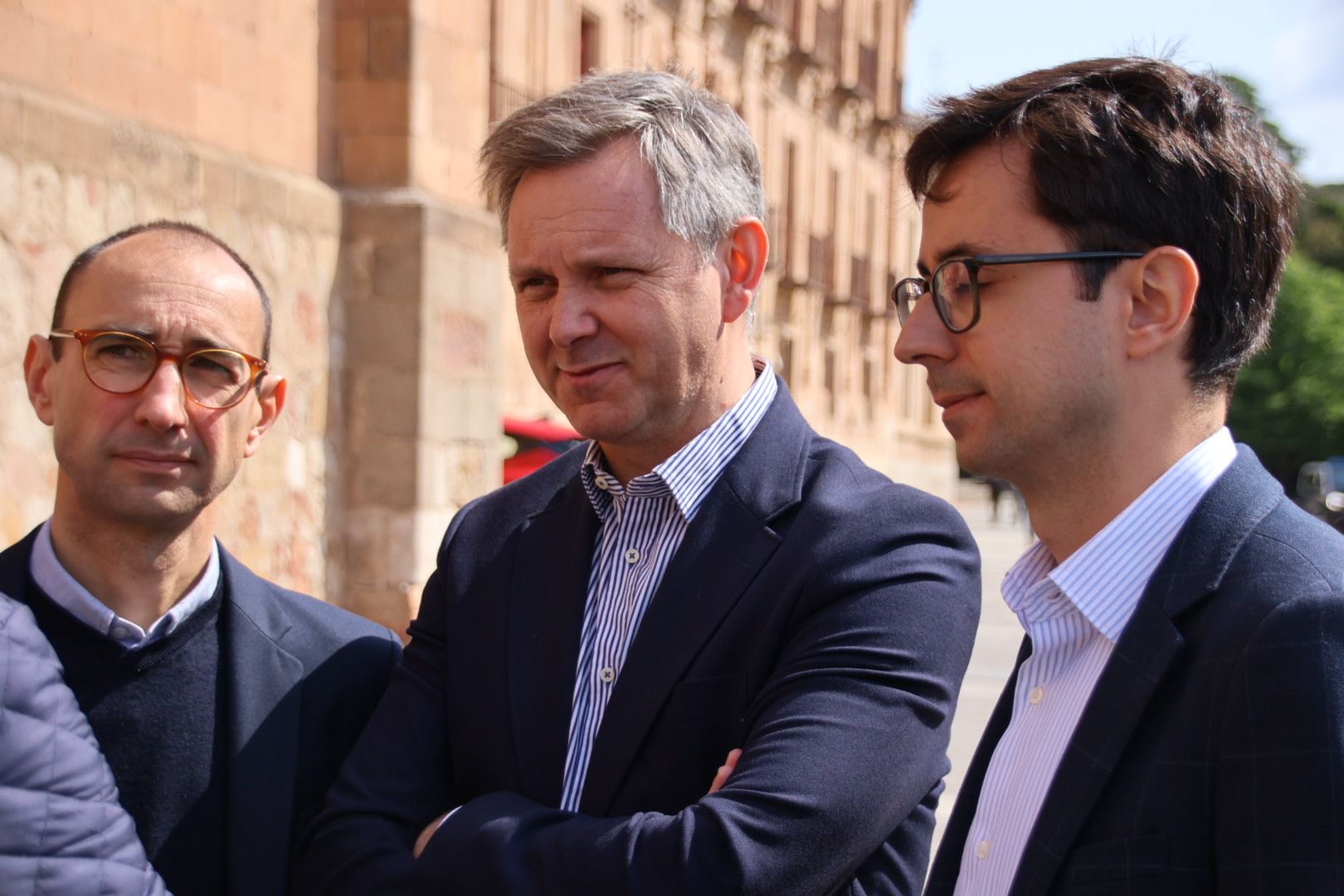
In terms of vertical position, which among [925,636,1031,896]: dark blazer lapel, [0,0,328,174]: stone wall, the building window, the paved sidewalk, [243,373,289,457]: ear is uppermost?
the building window

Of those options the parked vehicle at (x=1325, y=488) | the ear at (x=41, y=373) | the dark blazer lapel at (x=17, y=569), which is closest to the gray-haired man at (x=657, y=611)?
the dark blazer lapel at (x=17, y=569)

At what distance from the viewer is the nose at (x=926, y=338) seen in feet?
6.36

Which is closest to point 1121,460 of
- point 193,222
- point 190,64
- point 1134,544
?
point 1134,544

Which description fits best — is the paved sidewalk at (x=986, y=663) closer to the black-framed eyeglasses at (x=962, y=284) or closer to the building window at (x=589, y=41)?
the black-framed eyeglasses at (x=962, y=284)

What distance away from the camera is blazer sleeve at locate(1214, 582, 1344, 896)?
4.64 feet

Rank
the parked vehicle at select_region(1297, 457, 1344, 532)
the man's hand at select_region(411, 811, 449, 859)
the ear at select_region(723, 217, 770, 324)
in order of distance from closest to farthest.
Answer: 1. the man's hand at select_region(411, 811, 449, 859)
2. the ear at select_region(723, 217, 770, 324)
3. the parked vehicle at select_region(1297, 457, 1344, 532)

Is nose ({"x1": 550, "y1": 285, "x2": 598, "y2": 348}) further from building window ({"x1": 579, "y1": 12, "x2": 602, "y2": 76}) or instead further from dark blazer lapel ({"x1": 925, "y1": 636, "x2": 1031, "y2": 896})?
building window ({"x1": 579, "y1": 12, "x2": 602, "y2": 76})

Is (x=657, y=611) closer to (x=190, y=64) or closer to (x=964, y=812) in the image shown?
(x=964, y=812)

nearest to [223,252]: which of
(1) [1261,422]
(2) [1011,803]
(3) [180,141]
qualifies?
(2) [1011,803]

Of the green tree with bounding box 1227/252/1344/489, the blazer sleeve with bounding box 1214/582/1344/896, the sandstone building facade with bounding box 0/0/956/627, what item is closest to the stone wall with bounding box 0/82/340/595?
the sandstone building facade with bounding box 0/0/956/627

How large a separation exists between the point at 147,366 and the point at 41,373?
10.0 inches

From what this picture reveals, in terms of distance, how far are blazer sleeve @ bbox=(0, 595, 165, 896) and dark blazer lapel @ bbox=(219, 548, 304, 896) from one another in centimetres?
46

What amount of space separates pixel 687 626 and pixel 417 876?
0.52 metres

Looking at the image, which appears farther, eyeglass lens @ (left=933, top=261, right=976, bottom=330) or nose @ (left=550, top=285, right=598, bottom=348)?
nose @ (left=550, top=285, right=598, bottom=348)
